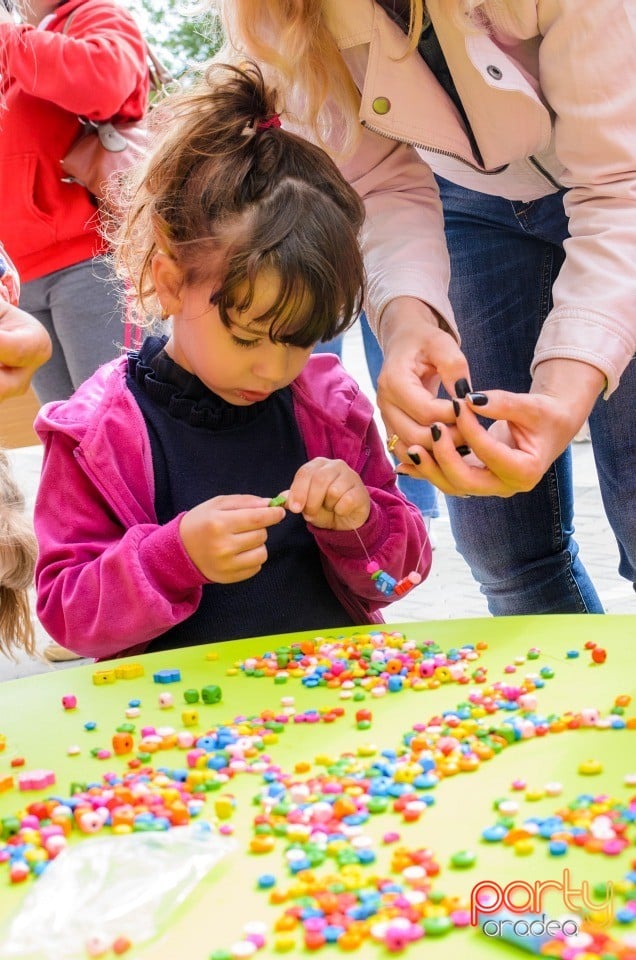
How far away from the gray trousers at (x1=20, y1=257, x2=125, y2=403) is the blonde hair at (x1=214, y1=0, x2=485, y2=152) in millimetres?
1159

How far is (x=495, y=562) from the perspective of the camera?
75.1 inches

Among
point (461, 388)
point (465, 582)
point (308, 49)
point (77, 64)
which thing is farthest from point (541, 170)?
point (465, 582)

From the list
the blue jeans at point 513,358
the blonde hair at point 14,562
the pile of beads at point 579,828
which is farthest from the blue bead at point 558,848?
the blonde hair at point 14,562

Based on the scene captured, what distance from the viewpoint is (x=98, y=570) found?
1532 millimetres

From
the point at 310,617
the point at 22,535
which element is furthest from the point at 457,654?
the point at 22,535

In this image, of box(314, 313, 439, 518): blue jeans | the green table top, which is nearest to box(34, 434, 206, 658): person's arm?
the green table top

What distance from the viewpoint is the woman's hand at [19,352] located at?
4.85 ft

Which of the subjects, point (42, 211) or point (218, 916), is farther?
point (42, 211)

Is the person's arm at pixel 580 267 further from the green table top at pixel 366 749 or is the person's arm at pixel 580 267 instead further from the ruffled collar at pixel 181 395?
the ruffled collar at pixel 181 395

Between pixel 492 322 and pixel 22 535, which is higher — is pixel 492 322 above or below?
above

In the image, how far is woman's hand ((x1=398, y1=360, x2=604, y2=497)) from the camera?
1334 millimetres

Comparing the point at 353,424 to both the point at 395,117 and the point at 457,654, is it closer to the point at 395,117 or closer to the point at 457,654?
the point at 395,117

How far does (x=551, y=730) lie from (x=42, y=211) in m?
2.16

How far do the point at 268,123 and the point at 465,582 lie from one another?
2448 millimetres
